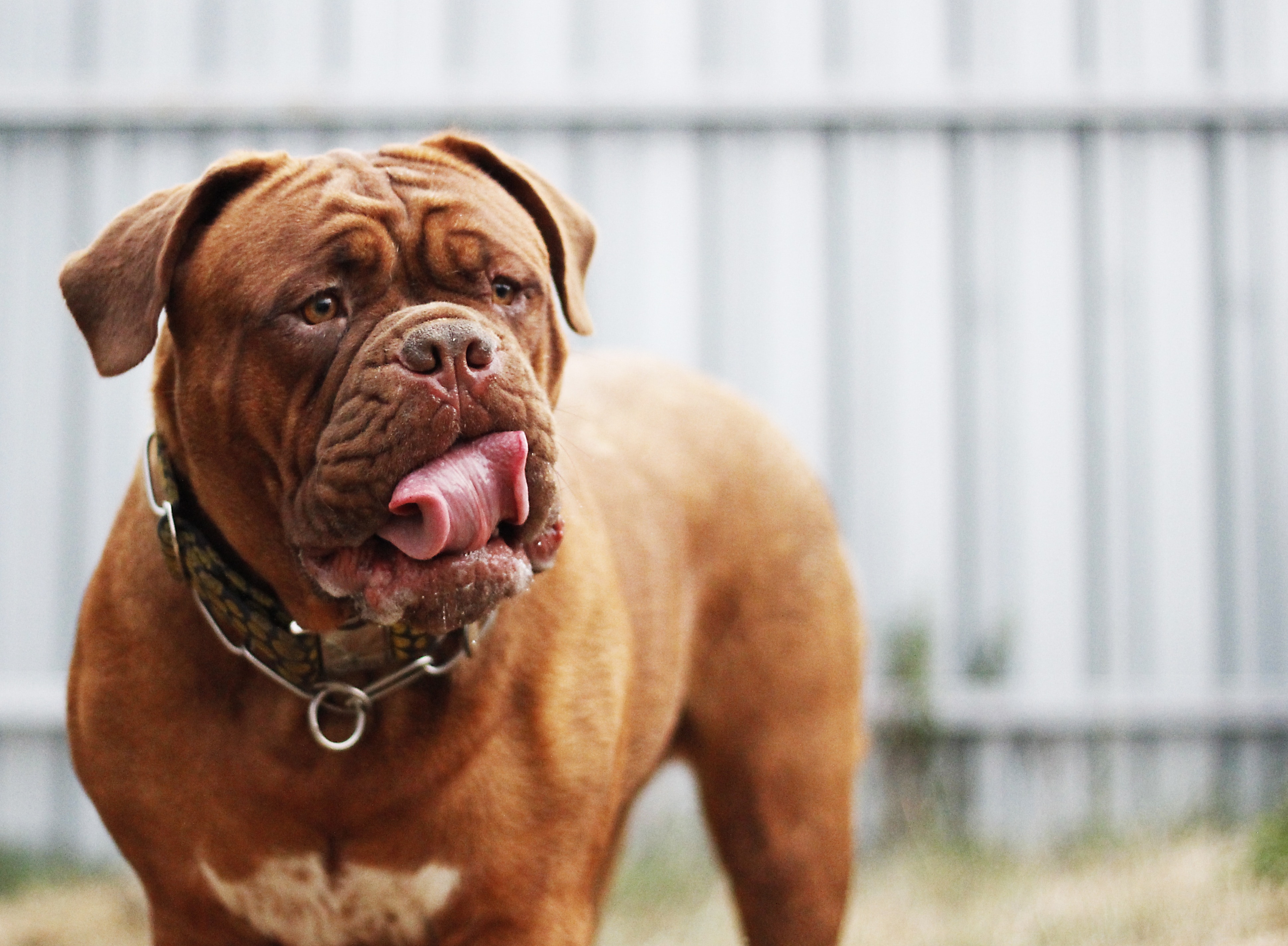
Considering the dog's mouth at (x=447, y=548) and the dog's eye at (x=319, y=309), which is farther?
the dog's eye at (x=319, y=309)

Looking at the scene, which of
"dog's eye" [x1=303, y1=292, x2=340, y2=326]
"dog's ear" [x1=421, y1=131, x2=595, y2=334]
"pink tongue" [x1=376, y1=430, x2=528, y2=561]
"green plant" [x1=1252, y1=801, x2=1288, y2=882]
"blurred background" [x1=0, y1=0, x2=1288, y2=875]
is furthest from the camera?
"blurred background" [x1=0, y1=0, x2=1288, y2=875]

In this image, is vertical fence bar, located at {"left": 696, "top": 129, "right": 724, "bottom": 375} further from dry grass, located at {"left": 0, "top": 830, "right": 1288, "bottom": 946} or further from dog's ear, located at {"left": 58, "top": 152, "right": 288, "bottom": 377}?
dog's ear, located at {"left": 58, "top": 152, "right": 288, "bottom": 377}

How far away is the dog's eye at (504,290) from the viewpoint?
2.06 metres

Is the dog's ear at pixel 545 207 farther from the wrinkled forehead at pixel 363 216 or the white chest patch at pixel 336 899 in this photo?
the white chest patch at pixel 336 899

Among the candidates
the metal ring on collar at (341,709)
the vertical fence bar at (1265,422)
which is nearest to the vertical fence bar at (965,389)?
the vertical fence bar at (1265,422)

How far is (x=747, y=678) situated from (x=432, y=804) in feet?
3.36

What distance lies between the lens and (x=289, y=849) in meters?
2.03

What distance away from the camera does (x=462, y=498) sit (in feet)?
5.86

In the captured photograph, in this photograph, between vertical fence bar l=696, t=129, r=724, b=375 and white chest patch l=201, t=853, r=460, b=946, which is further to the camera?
vertical fence bar l=696, t=129, r=724, b=375

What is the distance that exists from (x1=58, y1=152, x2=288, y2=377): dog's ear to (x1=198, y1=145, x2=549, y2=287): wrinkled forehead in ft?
0.11

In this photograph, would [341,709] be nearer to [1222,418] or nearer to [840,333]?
[840,333]

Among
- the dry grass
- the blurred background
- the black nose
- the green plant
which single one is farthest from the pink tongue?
the blurred background

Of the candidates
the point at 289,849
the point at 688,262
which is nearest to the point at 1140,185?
the point at 688,262

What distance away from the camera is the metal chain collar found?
79.7 inches
